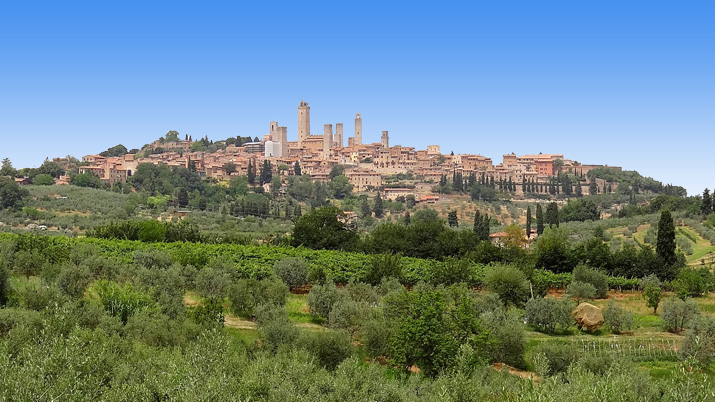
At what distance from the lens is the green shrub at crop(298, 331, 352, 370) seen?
1798cm

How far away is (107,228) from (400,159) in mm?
92803

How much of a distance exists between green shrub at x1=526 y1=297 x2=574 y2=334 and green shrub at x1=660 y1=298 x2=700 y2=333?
11.6 ft

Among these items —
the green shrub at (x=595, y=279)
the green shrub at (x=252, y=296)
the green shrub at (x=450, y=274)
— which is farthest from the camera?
the green shrub at (x=595, y=279)

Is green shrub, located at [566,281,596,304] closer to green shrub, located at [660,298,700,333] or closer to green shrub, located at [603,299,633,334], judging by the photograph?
green shrub, located at [660,298,700,333]

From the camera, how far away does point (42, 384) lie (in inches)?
448

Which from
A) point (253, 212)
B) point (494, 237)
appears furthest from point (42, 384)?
point (253, 212)

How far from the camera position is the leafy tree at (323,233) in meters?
44.3

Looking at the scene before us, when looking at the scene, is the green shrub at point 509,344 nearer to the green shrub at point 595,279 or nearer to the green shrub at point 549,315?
the green shrub at point 549,315

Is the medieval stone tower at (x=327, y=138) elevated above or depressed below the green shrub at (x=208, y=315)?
above

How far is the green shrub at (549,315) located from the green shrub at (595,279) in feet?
30.9

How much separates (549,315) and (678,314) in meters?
4.81

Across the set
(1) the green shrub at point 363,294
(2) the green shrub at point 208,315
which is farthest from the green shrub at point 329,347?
(1) the green shrub at point 363,294

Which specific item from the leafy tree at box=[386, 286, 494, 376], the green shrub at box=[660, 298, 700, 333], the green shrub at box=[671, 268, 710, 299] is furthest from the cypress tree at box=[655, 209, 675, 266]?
the leafy tree at box=[386, 286, 494, 376]

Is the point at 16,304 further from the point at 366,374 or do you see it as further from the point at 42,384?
the point at 366,374
